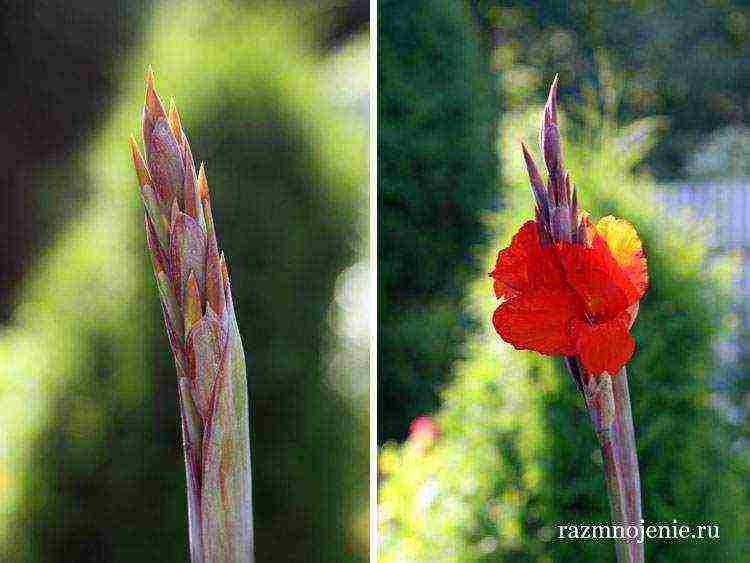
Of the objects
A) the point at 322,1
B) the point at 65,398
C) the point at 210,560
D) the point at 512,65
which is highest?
the point at 322,1

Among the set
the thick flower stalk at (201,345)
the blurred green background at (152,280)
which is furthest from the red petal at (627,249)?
the thick flower stalk at (201,345)

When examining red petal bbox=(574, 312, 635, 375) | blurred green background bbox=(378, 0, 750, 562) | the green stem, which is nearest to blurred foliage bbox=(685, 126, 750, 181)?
blurred green background bbox=(378, 0, 750, 562)

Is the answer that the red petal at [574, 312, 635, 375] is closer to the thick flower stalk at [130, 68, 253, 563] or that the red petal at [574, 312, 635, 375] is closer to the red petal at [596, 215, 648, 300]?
the red petal at [596, 215, 648, 300]

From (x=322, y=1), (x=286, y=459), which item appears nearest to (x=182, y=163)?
(x=322, y=1)

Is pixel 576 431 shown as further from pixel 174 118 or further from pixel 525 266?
pixel 174 118

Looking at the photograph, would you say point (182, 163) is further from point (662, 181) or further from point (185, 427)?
point (662, 181)

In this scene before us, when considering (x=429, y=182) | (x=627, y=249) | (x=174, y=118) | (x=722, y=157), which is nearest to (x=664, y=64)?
(x=722, y=157)

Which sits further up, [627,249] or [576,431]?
[627,249]

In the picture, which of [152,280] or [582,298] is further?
[152,280]
